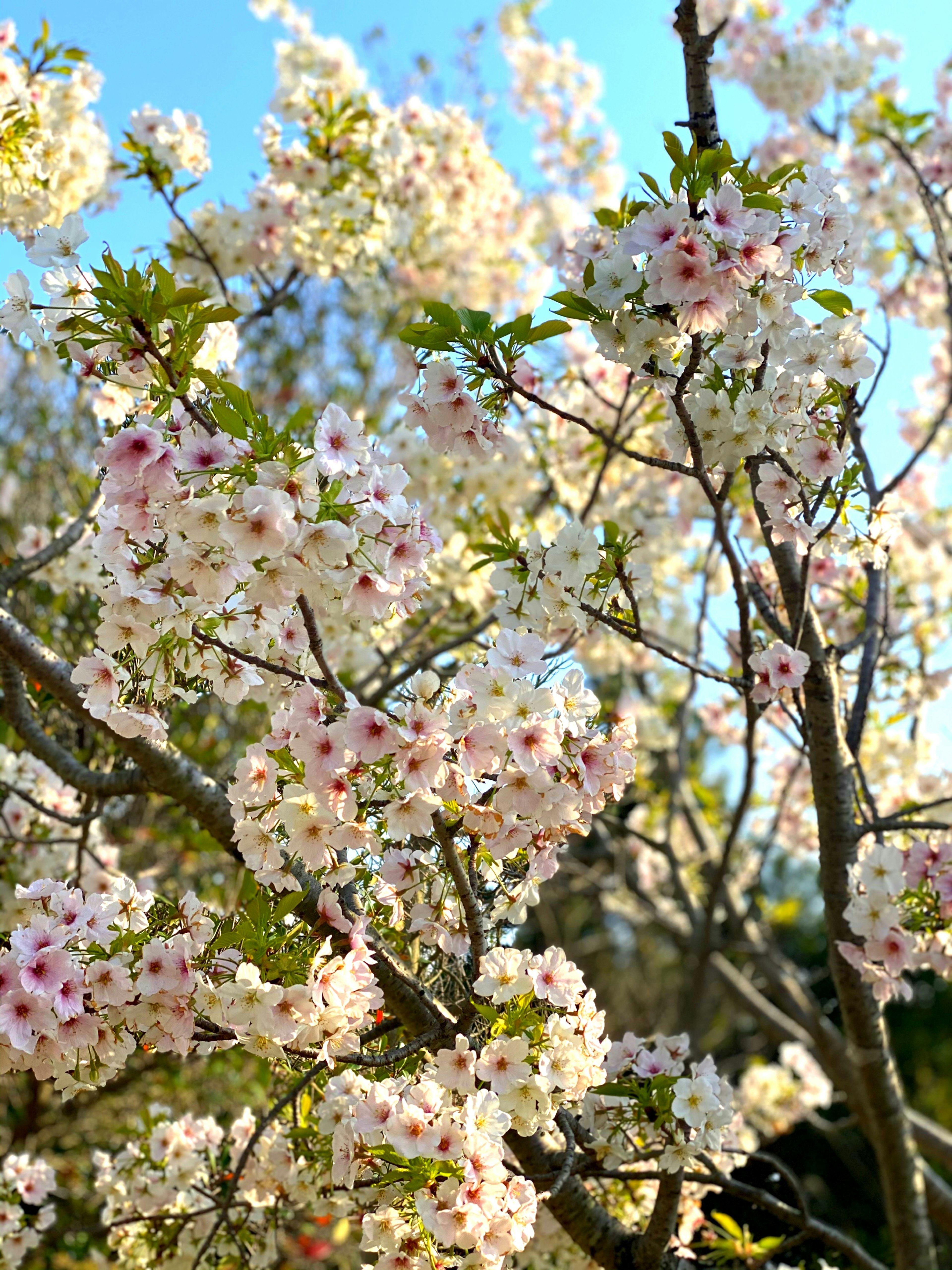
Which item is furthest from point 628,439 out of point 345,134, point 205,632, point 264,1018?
point 264,1018

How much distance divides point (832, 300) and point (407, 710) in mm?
983

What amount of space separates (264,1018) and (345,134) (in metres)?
3.15

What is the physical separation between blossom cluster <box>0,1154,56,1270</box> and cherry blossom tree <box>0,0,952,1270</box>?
0.01 meters

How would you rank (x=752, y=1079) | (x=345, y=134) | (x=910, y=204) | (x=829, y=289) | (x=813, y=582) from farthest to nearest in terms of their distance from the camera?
1. (x=752, y=1079)
2. (x=910, y=204)
3. (x=345, y=134)
4. (x=813, y=582)
5. (x=829, y=289)

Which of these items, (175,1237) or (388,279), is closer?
(175,1237)

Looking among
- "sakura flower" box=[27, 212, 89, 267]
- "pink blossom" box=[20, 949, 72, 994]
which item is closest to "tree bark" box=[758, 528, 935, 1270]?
"sakura flower" box=[27, 212, 89, 267]

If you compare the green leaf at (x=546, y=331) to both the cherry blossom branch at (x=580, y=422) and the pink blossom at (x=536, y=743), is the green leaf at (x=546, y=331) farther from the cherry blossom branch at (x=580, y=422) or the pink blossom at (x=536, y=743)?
the pink blossom at (x=536, y=743)

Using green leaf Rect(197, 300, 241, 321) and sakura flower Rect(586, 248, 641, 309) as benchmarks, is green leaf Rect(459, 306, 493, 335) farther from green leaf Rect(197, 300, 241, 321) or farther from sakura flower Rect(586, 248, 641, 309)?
green leaf Rect(197, 300, 241, 321)

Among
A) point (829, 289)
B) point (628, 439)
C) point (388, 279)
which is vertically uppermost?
point (388, 279)

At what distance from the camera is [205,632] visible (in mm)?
1452

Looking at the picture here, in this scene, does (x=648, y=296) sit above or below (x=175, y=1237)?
above

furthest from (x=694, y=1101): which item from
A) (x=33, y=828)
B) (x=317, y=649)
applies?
(x=33, y=828)

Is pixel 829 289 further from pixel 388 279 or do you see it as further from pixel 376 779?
pixel 388 279

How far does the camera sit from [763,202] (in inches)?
56.2
